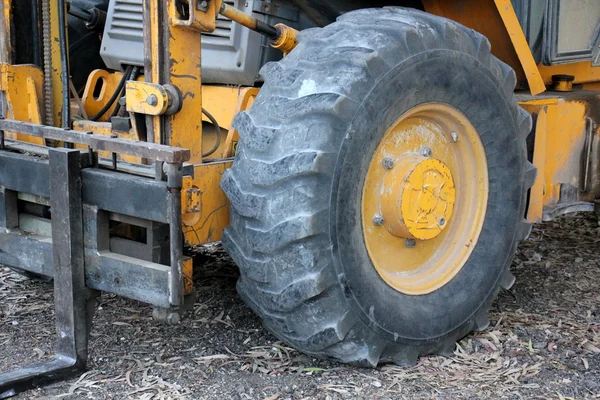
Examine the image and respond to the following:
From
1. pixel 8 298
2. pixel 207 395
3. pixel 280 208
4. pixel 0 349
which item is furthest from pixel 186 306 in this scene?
pixel 8 298

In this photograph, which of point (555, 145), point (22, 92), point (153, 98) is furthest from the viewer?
point (555, 145)

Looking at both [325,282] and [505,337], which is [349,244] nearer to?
[325,282]

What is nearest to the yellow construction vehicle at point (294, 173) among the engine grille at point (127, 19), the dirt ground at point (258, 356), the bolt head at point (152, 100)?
the bolt head at point (152, 100)

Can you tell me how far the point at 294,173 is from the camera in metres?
2.86

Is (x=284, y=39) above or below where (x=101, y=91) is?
above

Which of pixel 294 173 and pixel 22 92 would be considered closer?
pixel 294 173

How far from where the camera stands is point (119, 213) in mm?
3055

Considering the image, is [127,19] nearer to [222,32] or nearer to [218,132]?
[222,32]

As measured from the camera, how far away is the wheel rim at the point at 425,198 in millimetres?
3307

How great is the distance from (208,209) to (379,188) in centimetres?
73

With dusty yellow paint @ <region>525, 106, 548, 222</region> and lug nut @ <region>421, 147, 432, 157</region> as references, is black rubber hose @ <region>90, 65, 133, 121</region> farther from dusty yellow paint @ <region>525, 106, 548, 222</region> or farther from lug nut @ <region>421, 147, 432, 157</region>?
dusty yellow paint @ <region>525, 106, 548, 222</region>

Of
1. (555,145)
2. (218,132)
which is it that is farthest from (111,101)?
(555,145)

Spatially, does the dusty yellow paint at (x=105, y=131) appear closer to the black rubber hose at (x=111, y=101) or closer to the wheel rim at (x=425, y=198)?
the black rubber hose at (x=111, y=101)

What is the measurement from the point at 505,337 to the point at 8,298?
261cm
